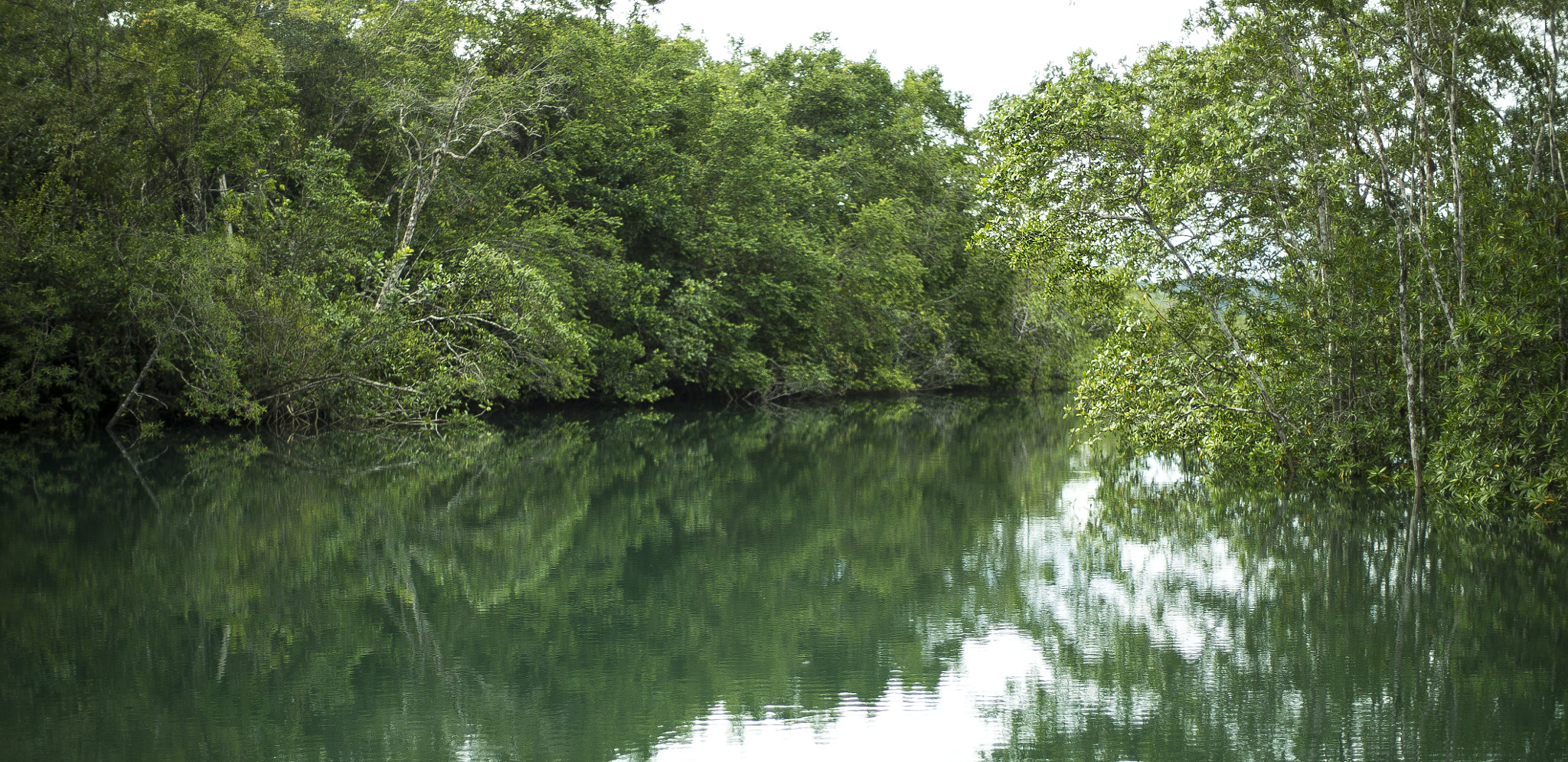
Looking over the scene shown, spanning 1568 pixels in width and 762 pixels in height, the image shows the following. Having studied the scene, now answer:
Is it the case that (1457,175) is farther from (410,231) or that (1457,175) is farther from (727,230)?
(727,230)

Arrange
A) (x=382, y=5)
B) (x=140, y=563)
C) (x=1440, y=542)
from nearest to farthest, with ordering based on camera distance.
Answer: (x=140, y=563) < (x=1440, y=542) < (x=382, y=5)

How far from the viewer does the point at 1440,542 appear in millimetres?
9695

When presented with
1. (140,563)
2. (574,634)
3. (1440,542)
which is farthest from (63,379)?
(1440,542)

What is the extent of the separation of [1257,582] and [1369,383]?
17.2 feet

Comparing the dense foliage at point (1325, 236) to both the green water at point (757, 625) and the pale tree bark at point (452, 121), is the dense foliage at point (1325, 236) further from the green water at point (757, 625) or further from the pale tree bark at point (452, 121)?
the pale tree bark at point (452, 121)

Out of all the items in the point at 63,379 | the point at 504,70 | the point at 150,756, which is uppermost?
the point at 504,70

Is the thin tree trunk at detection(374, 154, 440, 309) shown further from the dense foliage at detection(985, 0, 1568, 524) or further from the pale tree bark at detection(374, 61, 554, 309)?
the dense foliage at detection(985, 0, 1568, 524)

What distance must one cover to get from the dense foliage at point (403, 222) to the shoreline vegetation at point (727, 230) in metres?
0.08

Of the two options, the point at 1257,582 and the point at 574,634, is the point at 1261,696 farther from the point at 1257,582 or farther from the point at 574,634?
Answer: the point at 574,634

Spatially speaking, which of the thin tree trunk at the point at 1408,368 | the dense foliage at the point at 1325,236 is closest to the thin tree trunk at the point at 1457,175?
the dense foliage at the point at 1325,236

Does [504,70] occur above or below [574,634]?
above

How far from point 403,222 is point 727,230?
8.37 metres

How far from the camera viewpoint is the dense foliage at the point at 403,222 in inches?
742

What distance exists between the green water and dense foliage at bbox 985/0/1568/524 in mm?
1062
